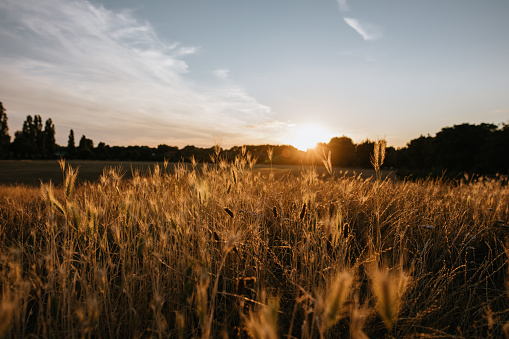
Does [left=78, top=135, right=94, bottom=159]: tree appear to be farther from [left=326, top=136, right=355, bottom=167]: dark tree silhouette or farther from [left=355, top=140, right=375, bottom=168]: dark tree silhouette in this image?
[left=355, top=140, right=375, bottom=168]: dark tree silhouette

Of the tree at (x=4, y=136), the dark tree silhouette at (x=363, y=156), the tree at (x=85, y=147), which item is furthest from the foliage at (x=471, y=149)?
the tree at (x=4, y=136)

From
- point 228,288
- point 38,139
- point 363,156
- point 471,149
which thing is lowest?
point 228,288

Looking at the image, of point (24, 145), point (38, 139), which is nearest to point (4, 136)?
point (24, 145)

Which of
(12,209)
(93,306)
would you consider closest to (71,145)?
(12,209)

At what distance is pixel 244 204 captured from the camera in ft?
9.21

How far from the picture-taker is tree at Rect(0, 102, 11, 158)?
46250 mm

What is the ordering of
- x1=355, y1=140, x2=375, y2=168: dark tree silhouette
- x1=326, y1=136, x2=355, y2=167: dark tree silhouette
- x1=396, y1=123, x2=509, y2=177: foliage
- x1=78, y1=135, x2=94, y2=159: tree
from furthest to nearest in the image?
x1=78, y1=135, x2=94, y2=159: tree
x1=326, y1=136, x2=355, y2=167: dark tree silhouette
x1=355, y1=140, x2=375, y2=168: dark tree silhouette
x1=396, y1=123, x2=509, y2=177: foliage

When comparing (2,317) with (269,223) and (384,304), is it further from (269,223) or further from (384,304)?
(269,223)

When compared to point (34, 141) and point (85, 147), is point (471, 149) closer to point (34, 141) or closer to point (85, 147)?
point (85, 147)

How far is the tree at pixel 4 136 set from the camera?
152ft

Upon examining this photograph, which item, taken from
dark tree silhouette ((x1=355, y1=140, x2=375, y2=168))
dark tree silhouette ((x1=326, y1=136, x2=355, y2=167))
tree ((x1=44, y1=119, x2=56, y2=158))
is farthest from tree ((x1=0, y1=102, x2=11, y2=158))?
dark tree silhouette ((x1=355, y1=140, x2=375, y2=168))

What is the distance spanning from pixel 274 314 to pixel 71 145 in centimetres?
8169

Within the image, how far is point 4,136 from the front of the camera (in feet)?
158

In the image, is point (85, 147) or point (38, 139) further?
point (85, 147)
